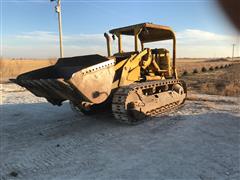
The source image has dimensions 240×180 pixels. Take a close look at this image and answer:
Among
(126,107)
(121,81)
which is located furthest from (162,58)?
(126,107)

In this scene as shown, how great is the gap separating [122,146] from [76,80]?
5.17ft

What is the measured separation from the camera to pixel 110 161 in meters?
4.36

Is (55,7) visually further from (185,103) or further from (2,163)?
(2,163)

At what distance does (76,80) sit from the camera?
5297 mm

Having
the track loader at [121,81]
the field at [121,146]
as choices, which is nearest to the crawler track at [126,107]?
the track loader at [121,81]

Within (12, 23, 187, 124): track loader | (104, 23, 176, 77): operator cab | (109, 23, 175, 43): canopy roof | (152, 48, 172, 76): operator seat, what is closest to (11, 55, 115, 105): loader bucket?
(12, 23, 187, 124): track loader

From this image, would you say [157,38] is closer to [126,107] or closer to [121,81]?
[121,81]

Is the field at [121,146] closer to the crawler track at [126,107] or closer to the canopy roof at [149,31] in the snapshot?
the crawler track at [126,107]

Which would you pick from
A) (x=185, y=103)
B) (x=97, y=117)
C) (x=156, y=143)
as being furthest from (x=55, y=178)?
(x=185, y=103)

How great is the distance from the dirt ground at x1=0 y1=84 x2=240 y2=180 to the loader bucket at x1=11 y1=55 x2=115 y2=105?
895 mm

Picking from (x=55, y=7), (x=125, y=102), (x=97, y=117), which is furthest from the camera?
(x=55, y=7)

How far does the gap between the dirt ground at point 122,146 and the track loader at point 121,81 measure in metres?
0.47

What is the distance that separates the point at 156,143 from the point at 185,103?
4381 mm

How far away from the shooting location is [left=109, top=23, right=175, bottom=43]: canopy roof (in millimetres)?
7340
